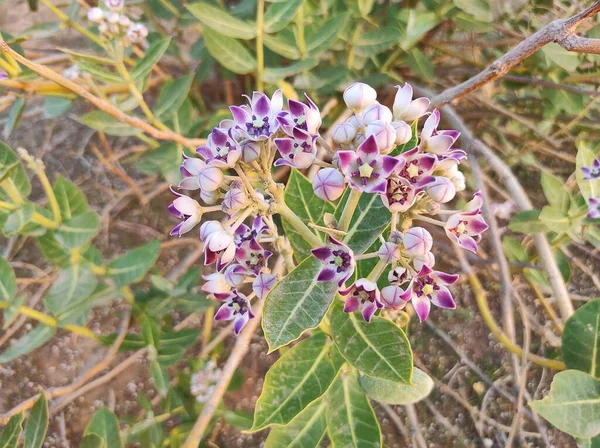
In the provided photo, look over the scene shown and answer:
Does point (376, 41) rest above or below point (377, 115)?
below

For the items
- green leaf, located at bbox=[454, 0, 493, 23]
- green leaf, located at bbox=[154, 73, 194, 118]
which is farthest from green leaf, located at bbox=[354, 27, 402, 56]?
green leaf, located at bbox=[154, 73, 194, 118]

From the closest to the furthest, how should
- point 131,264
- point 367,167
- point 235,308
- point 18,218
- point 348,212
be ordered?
point 367,167
point 348,212
point 235,308
point 18,218
point 131,264

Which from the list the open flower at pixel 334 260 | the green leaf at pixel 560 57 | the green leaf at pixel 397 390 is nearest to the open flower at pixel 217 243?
the open flower at pixel 334 260

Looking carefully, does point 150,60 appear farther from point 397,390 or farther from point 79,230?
point 397,390

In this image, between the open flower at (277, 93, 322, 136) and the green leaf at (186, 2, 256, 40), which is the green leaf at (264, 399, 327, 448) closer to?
the open flower at (277, 93, 322, 136)

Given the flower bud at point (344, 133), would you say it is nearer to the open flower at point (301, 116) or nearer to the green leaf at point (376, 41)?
the open flower at point (301, 116)

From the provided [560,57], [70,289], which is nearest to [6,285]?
[70,289]
